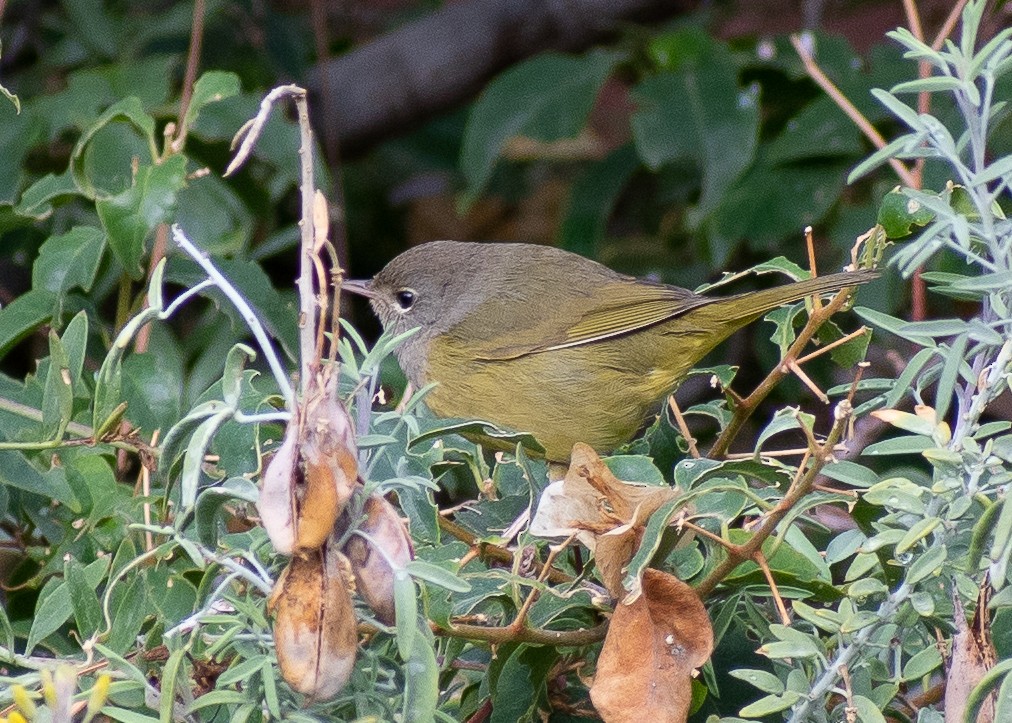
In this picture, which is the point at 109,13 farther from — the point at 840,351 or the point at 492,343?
the point at 840,351

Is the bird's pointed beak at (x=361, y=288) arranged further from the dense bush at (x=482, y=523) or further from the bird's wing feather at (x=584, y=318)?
the dense bush at (x=482, y=523)

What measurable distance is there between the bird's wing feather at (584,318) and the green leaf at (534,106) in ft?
2.28

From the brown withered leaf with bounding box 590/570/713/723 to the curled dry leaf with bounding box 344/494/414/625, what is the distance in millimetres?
259

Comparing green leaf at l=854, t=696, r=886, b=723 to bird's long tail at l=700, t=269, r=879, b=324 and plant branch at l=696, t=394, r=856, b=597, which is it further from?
bird's long tail at l=700, t=269, r=879, b=324

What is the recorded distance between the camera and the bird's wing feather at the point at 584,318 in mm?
3066

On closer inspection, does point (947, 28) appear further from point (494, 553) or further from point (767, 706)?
point (767, 706)

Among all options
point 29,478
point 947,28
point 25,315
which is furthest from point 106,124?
point 947,28

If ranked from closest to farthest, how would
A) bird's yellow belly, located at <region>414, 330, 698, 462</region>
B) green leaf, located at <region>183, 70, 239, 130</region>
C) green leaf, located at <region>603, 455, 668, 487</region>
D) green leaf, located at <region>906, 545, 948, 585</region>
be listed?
1. green leaf, located at <region>906, 545, 948, 585</region>
2. green leaf, located at <region>603, 455, 668, 487</region>
3. green leaf, located at <region>183, 70, 239, 130</region>
4. bird's yellow belly, located at <region>414, 330, 698, 462</region>

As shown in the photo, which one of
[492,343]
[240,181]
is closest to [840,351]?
[492,343]

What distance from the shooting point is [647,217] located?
5.00 metres

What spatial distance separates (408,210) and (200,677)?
470 centimetres

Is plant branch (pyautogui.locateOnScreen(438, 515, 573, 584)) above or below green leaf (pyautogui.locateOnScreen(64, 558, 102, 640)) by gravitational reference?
below

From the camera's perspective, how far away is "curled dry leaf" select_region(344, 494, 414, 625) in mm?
1175

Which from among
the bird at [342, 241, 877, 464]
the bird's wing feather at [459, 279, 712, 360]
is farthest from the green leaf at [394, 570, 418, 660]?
the bird's wing feather at [459, 279, 712, 360]
